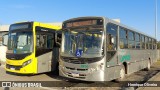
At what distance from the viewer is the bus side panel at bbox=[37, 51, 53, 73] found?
45.0 ft

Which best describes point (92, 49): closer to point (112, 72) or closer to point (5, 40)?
point (112, 72)

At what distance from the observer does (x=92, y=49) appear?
34.7 ft

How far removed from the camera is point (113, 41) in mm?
11258

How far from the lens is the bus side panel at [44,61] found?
45.0ft

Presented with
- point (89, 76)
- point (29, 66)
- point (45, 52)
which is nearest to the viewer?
point (89, 76)

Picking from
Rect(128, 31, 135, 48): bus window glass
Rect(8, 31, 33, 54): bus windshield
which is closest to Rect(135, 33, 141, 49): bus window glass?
Rect(128, 31, 135, 48): bus window glass

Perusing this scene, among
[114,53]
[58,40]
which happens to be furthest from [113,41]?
[58,40]

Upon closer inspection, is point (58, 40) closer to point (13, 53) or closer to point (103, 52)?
point (13, 53)

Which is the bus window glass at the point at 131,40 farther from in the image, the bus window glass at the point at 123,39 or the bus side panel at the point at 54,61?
the bus side panel at the point at 54,61

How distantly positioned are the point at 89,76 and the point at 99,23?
7.86 feet

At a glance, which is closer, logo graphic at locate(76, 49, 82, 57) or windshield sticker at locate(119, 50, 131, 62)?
logo graphic at locate(76, 49, 82, 57)

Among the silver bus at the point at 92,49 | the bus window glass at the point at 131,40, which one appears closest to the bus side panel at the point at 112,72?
the silver bus at the point at 92,49

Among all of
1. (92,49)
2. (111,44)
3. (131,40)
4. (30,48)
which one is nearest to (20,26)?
(30,48)

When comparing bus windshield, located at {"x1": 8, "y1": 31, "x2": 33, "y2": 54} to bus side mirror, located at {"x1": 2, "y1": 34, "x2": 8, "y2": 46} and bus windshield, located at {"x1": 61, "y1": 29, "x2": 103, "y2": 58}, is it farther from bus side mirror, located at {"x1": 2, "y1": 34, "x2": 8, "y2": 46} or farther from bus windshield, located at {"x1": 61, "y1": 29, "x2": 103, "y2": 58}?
bus windshield, located at {"x1": 61, "y1": 29, "x2": 103, "y2": 58}
